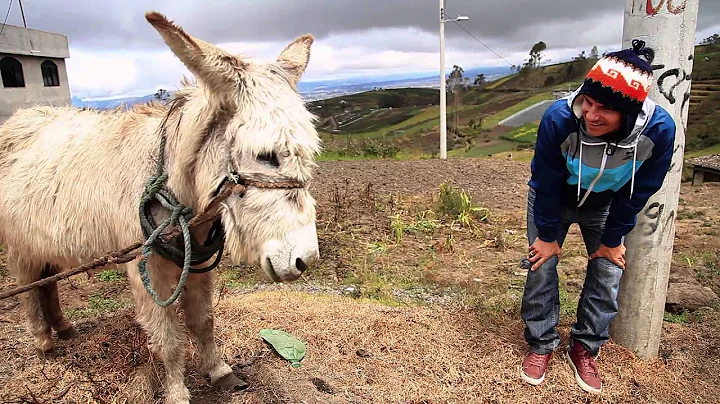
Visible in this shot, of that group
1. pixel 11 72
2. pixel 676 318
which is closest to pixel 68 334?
pixel 676 318

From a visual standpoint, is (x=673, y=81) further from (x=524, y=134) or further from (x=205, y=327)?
(x=524, y=134)

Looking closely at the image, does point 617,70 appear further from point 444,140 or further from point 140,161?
point 444,140

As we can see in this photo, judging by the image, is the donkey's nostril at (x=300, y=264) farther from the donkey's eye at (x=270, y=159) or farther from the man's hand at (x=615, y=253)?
the man's hand at (x=615, y=253)

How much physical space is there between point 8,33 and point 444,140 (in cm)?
1749

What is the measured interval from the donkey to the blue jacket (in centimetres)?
143

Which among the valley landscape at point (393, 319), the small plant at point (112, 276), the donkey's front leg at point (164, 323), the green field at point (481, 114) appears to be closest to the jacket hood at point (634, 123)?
the valley landscape at point (393, 319)

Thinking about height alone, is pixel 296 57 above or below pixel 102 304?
above

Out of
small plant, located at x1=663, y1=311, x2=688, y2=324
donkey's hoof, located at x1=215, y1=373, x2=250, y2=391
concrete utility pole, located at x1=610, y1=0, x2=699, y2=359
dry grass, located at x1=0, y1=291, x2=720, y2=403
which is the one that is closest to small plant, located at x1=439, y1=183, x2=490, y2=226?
small plant, located at x1=663, y1=311, x2=688, y2=324

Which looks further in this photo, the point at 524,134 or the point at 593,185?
the point at 524,134

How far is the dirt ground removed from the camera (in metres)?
2.97

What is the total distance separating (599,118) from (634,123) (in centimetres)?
20

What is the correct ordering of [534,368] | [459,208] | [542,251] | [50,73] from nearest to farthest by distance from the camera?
1. [542,251]
2. [534,368]
3. [459,208]
4. [50,73]

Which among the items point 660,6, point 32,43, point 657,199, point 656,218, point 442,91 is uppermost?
point 32,43

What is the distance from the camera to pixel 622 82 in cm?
222
